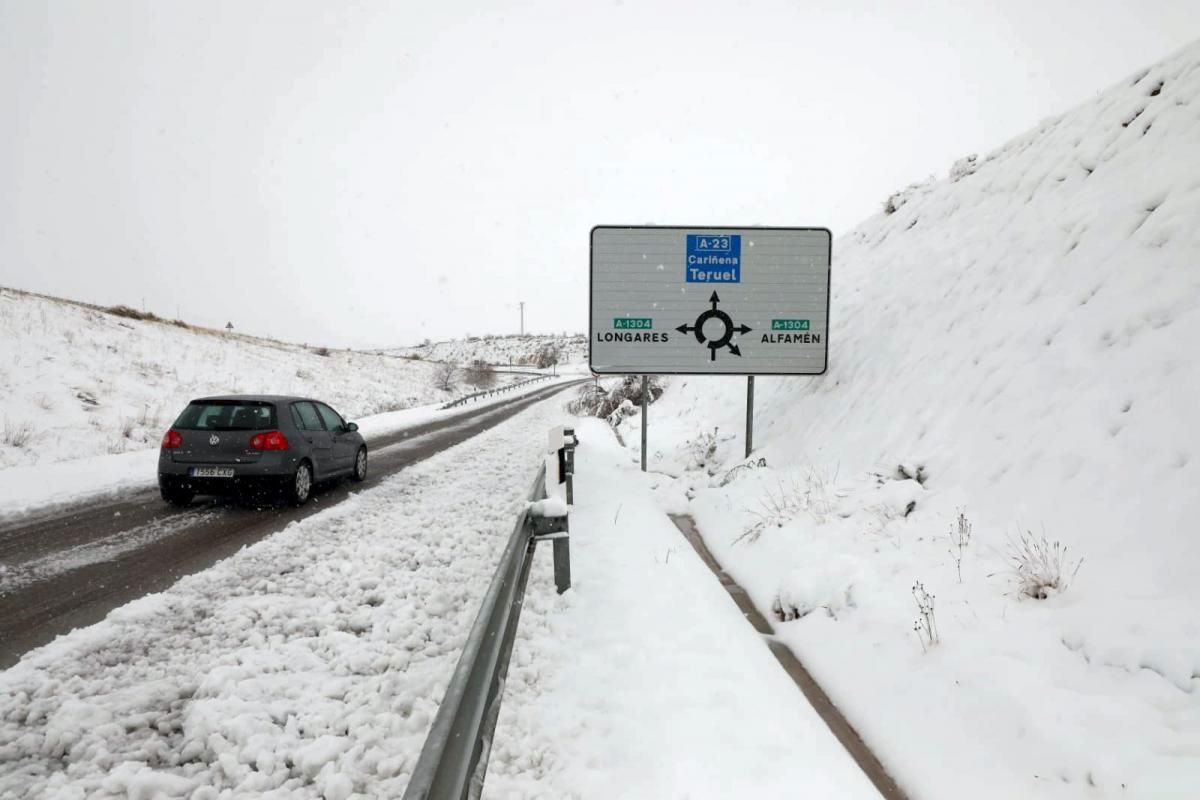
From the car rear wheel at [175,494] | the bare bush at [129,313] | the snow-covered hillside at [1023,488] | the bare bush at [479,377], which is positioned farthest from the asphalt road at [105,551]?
the bare bush at [479,377]

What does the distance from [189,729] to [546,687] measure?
1913 millimetres

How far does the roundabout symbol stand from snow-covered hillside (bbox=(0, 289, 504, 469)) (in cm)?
1394

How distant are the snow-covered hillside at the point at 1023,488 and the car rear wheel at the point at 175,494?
7.15 meters

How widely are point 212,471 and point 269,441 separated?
80 centimetres

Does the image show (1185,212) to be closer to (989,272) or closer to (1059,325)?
(1059,325)

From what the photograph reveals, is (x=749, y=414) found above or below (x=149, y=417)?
above

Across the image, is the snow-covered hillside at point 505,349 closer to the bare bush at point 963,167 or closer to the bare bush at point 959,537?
the bare bush at point 963,167

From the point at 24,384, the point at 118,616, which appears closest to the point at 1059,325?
the point at 118,616

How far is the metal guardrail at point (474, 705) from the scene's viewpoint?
171 centimetres

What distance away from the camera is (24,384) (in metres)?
16.2

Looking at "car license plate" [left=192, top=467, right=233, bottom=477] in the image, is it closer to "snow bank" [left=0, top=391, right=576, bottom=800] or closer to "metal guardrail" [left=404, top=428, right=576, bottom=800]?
"snow bank" [left=0, top=391, right=576, bottom=800]

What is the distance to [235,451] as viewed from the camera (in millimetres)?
7676

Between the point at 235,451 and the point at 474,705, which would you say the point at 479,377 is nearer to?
the point at 235,451

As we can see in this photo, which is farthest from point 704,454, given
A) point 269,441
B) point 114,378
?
point 114,378
